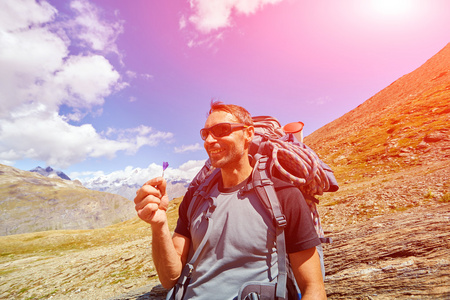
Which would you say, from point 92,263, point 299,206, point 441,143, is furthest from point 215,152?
point 441,143

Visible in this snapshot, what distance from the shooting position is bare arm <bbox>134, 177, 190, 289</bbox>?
3.05m

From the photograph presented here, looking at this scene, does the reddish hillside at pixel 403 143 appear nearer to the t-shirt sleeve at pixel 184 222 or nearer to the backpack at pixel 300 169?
the backpack at pixel 300 169

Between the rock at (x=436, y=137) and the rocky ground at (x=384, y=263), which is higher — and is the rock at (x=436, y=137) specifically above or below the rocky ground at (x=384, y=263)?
above

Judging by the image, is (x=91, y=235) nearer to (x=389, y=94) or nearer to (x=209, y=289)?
(x=209, y=289)

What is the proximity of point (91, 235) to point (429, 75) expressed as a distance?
5268 inches

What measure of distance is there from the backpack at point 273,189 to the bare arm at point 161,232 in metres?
0.23

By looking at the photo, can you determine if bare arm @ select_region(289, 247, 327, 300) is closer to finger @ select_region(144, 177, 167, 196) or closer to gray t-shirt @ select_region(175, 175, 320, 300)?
gray t-shirt @ select_region(175, 175, 320, 300)

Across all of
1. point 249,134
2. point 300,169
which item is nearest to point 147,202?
point 249,134

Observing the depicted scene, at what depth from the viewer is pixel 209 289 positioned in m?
3.41

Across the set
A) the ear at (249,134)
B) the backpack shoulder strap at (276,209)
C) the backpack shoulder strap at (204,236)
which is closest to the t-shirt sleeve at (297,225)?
the backpack shoulder strap at (276,209)

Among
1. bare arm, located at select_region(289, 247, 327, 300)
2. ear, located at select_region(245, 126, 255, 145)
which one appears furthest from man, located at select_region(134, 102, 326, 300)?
ear, located at select_region(245, 126, 255, 145)

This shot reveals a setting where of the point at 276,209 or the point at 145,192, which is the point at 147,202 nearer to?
the point at 145,192

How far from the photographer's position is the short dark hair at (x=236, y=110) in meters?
4.51

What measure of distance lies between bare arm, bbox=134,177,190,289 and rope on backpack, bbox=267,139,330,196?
210cm
